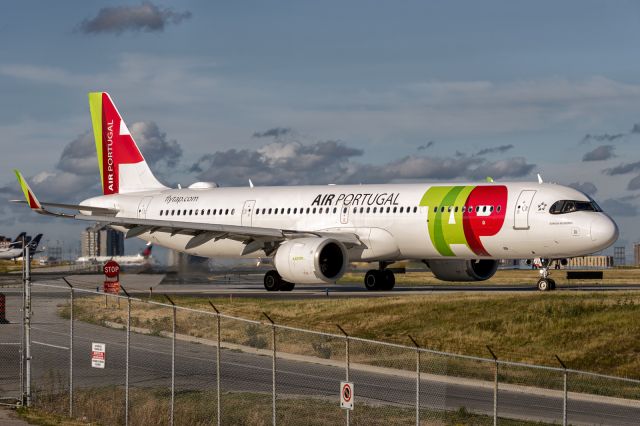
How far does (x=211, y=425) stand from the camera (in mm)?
21703

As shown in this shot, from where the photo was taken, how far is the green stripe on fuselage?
4259 cm

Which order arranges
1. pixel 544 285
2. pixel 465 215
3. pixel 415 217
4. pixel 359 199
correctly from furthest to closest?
1. pixel 359 199
2. pixel 415 217
3. pixel 465 215
4. pixel 544 285

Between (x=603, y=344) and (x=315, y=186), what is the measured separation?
70.1ft

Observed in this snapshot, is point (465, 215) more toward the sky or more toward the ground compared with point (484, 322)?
more toward the sky

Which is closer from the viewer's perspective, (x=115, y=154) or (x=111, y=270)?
(x=111, y=270)

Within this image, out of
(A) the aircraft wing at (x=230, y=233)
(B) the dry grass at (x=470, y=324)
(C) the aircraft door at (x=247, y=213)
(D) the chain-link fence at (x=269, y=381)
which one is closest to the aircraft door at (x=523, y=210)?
(B) the dry grass at (x=470, y=324)

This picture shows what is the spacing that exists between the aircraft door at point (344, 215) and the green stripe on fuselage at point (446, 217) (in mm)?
3884

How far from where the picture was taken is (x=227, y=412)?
22.6 metres

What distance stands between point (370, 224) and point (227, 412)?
23.7 meters

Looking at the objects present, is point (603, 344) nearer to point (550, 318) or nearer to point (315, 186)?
point (550, 318)

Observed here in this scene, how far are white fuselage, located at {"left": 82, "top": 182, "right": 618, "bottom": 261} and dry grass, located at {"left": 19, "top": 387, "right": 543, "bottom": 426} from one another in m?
19.3

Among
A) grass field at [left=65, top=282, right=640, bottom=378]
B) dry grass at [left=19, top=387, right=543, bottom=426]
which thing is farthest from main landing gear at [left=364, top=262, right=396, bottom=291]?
dry grass at [left=19, top=387, right=543, bottom=426]

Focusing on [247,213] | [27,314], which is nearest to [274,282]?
[247,213]

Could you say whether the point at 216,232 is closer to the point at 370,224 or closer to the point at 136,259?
the point at 370,224
